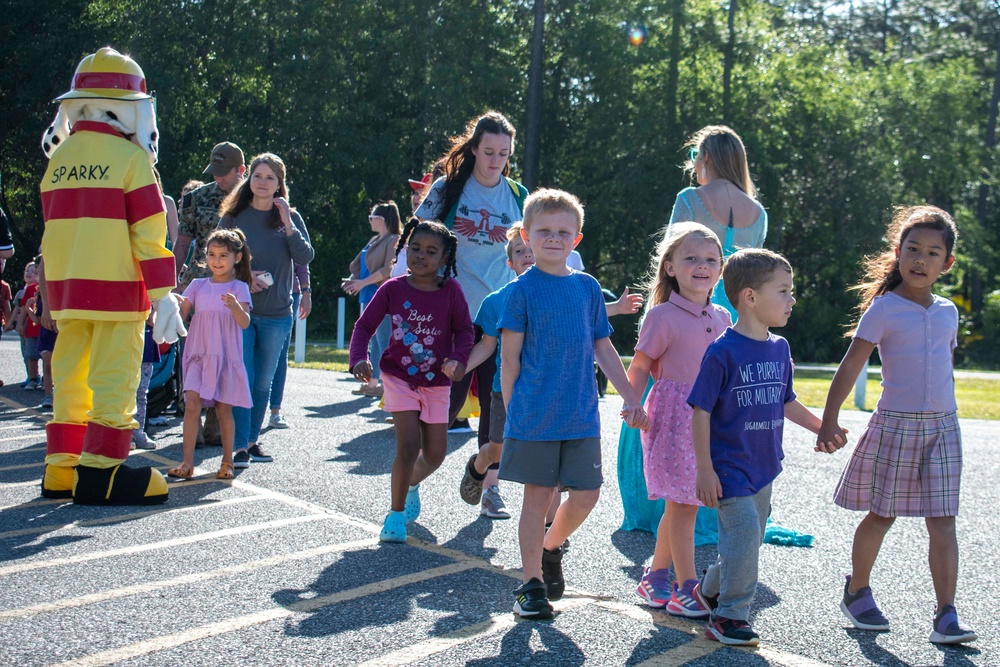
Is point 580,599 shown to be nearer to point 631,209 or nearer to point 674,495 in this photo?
point 674,495

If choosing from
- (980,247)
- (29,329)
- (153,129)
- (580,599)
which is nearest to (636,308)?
(580,599)

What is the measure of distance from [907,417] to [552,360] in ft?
4.49

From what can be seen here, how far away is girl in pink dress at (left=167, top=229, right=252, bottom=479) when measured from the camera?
6469mm

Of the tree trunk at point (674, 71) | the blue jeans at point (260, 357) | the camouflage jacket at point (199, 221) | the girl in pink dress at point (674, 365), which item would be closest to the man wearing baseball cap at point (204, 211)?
the camouflage jacket at point (199, 221)

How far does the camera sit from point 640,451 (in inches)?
208

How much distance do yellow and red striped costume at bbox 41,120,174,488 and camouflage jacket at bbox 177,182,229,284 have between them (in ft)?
6.64

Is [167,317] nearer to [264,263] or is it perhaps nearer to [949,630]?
[264,263]

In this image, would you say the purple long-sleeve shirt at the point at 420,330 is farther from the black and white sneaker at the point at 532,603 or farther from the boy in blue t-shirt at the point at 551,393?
the black and white sneaker at the point at 532,603

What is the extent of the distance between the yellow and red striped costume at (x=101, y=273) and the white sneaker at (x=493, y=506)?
192cm

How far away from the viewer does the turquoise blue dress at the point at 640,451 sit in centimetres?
527

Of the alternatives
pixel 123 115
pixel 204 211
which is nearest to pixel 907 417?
pixel 123 115

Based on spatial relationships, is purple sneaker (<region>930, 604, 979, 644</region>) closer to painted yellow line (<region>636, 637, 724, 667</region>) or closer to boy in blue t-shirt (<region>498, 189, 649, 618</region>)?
painted yellow line (<region>636, 637, 724, 667</region>)

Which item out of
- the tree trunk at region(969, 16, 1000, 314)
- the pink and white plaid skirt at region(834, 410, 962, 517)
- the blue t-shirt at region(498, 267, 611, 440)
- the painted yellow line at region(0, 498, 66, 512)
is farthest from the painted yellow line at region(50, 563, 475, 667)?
the tree trunk at region(969, 16, 1000, 314)

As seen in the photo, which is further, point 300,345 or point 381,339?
point 300,345
